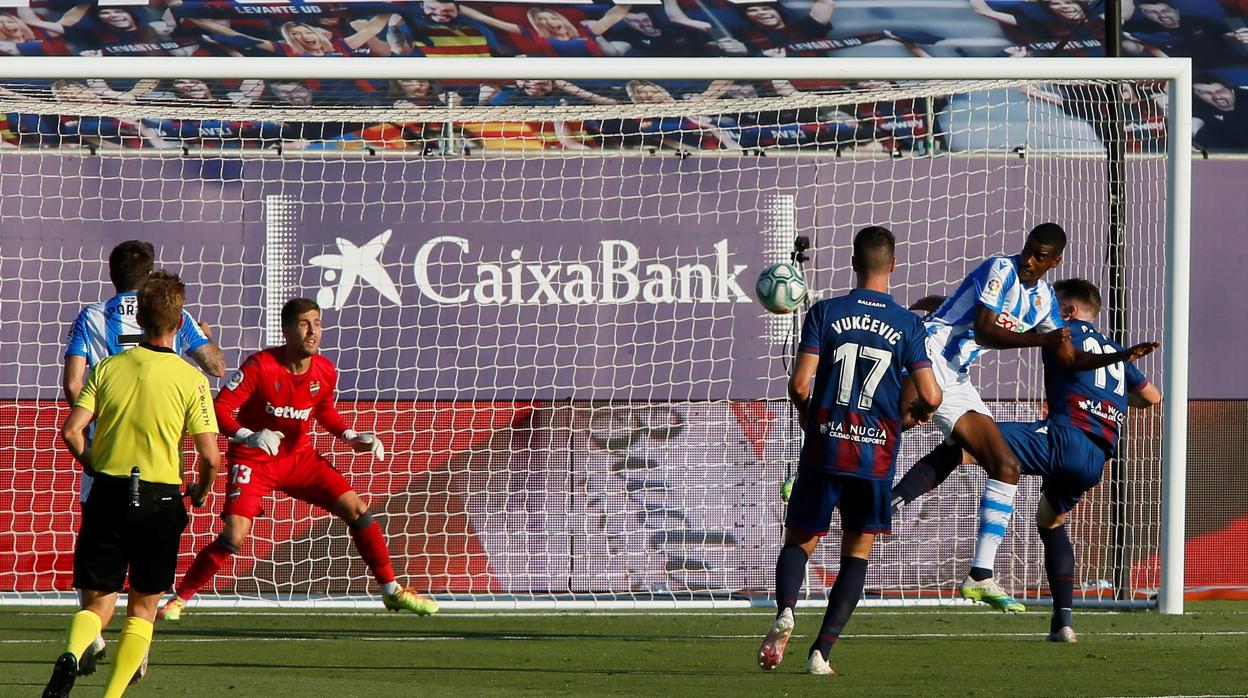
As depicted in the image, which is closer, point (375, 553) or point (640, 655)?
point (640, 655)

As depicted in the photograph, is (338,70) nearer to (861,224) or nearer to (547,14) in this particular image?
(861,224)

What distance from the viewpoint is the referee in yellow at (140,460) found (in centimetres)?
507

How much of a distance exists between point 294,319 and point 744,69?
279 centimetres

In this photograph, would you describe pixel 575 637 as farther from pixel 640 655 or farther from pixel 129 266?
pixel 129 266

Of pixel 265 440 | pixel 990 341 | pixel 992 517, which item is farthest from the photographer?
pixel 992 517

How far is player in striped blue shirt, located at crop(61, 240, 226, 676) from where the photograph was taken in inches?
259

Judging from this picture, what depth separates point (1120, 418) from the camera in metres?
7.51

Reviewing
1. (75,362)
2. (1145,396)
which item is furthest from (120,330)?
(1145,396)

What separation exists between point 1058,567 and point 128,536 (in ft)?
13.6

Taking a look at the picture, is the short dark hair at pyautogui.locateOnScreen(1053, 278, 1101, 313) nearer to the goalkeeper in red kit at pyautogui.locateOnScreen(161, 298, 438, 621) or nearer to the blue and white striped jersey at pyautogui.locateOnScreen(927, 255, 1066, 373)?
the blue and white striped jersey at pyautogui.locateOnScreen(927, 255, 1066, 373)

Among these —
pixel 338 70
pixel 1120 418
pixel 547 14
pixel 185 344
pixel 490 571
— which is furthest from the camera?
pixel 547 14

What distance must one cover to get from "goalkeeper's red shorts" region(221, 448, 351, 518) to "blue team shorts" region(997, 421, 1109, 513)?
345 cm

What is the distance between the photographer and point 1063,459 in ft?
24.2

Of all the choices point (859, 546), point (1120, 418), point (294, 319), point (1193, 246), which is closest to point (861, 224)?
point (1193, 246)
